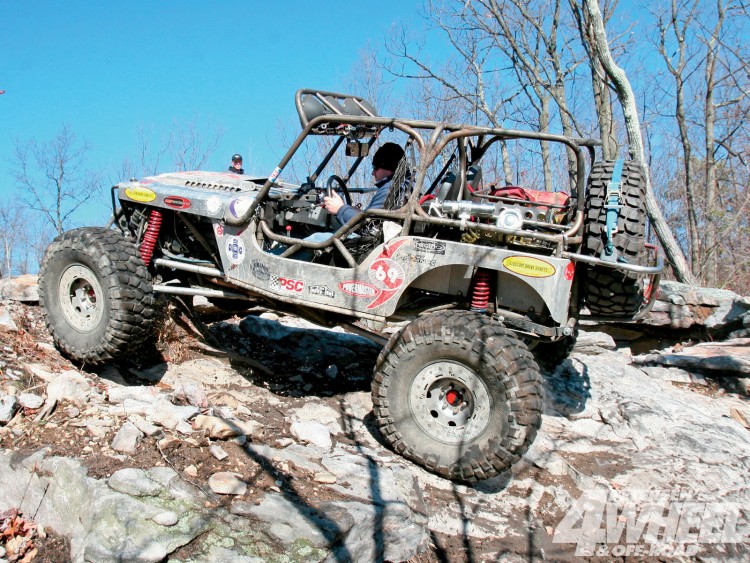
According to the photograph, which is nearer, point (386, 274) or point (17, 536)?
point (17, 536)

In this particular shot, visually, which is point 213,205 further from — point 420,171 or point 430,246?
point 430,246

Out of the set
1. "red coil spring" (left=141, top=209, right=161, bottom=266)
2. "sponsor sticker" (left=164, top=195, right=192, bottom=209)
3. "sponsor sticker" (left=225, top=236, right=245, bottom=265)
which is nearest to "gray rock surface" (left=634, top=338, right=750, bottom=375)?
"sponsor sticker" (left=225, top=236, right=245, bottom=265)

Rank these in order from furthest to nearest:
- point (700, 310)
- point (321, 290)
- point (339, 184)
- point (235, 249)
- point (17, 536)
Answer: point (700, 310)
point (339, 184)
point (235, 249)
point (321, 290)
point (17, 536)

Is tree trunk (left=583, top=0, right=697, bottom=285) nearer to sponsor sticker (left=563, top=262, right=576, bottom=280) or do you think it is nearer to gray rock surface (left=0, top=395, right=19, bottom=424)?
sponsor sticker (left=563, top=262, right=576, bottom=280)

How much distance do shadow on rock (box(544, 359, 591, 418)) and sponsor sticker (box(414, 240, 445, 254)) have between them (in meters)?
2.31

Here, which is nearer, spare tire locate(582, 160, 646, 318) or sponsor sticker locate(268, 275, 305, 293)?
Answer: spare tire locate(582, 160, 646, 318)

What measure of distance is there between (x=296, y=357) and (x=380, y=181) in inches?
93.2

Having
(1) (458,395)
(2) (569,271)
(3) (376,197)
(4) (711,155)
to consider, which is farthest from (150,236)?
(4) (711,155)

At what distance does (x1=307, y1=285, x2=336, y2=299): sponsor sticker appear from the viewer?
15.4 ft

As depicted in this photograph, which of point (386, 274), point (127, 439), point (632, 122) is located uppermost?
point (632, 122)

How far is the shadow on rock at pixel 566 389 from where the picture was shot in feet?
19.5

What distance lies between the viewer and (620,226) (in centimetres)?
433

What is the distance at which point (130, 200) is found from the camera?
557 centimetres

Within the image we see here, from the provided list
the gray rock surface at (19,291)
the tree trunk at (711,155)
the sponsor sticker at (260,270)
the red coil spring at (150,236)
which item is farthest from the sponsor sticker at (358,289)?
the tree trunk at (711,155)
